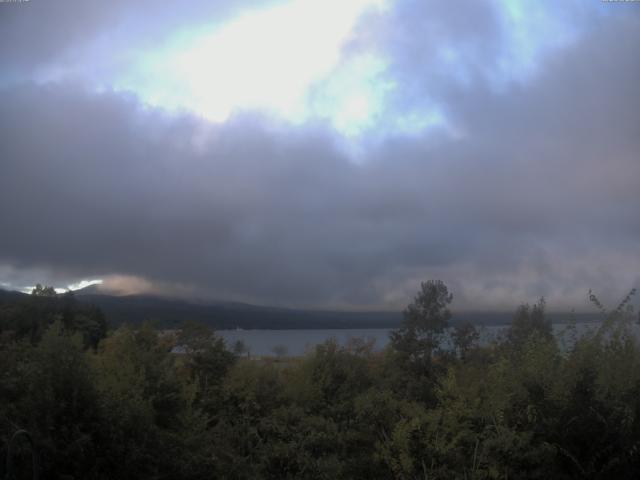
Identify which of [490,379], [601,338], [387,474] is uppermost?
[601,338]

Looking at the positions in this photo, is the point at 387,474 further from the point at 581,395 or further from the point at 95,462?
the point at 95,462

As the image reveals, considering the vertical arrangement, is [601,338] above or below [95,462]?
above

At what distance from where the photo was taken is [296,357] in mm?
12188

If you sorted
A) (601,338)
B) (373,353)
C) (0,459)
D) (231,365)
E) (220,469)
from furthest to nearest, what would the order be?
1. (373,353)
2. (231,365)
3. (601,338)
4. (220,469)
5. (0,459)

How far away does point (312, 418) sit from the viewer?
9727mm

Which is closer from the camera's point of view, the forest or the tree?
the forest

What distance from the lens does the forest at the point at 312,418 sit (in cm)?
716

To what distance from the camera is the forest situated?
7164 mm

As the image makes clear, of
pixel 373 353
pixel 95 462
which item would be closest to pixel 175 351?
pixel 373 353

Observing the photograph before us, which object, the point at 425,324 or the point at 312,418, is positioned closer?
the point at 312,418

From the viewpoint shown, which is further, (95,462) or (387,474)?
(387,474)

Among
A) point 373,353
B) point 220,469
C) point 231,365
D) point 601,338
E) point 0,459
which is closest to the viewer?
point 0,459

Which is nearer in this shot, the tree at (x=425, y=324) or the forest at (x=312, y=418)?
the forest at (x=312, y=418)

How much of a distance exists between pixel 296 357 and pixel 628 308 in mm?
5878
